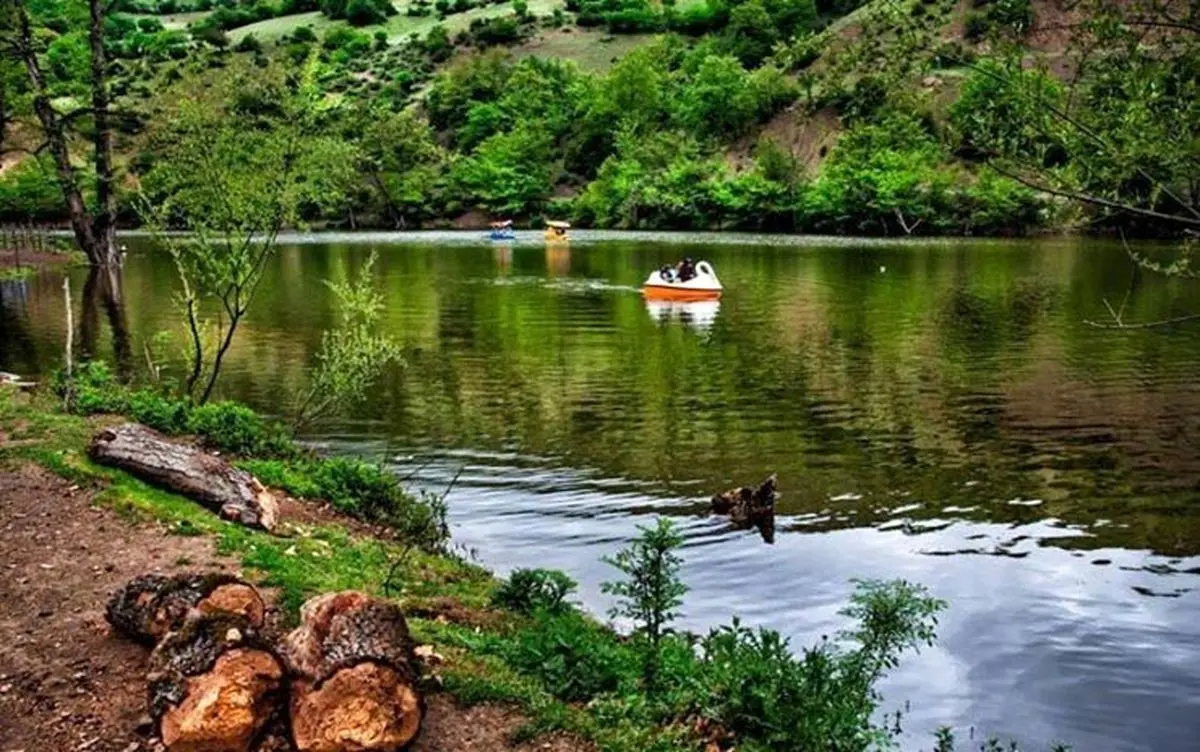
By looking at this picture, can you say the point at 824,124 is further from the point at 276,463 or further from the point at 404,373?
the point at 276,463

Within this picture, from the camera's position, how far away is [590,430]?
21.9 m

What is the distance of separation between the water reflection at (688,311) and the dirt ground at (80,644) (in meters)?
26.3

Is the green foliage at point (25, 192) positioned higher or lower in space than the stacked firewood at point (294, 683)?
higher

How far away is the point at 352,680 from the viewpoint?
298 inches

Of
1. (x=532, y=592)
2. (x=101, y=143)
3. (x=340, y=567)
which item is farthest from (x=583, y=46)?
(x=532, y=592)

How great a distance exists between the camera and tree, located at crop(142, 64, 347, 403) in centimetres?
1714

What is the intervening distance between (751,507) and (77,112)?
26449 mm

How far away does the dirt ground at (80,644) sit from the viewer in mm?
7801

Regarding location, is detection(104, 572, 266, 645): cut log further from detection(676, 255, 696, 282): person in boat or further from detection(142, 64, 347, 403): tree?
detection(676, 255, 696, 282): person in boat

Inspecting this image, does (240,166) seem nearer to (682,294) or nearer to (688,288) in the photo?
(682,294)

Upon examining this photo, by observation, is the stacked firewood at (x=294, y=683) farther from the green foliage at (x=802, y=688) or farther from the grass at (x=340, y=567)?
the green foliage at (x=802, y=688)

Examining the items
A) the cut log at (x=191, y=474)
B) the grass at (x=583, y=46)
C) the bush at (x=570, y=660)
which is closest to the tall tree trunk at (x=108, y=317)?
the cut log at (x=191, y=474)

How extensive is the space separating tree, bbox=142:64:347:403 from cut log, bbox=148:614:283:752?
32.7 ft

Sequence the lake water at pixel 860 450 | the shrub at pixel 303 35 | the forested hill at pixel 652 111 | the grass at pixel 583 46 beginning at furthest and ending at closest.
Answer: the shrub at pixel 303 35, the grass at pixel 583 46, the lake water at pixel 860 450, the forested hill at pixel 652 111
